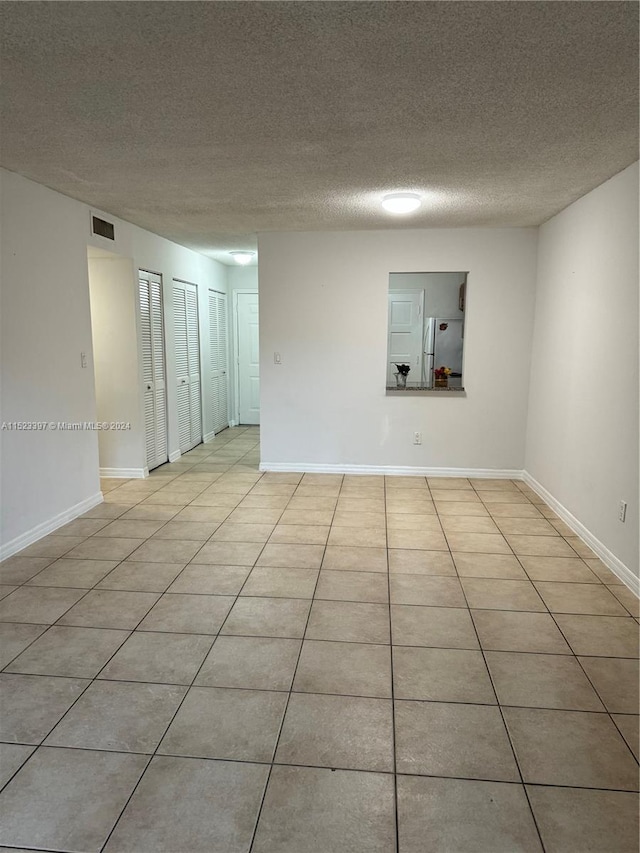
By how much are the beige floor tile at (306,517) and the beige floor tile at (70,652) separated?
1.67 metres

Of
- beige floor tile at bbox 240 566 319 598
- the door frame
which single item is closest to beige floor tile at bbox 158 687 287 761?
beige floor tile at bbox 240 566 319 598

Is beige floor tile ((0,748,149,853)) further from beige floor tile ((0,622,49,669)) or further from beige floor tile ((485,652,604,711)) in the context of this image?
beige floor tile ((485,652,604,711))

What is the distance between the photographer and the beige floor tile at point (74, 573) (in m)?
2.97

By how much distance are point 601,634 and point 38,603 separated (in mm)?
2734

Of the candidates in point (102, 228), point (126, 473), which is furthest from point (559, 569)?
point (102, 228)

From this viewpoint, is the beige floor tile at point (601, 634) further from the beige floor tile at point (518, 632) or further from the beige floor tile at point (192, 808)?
the beige floor tile at point (192, 808)

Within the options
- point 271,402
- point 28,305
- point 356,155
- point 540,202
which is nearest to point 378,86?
point 356,155

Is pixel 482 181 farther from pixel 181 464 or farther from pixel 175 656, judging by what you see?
pixel 181 464

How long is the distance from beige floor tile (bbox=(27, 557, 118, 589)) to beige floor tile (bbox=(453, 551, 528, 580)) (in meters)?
2.07

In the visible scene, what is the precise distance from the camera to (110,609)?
268 cm

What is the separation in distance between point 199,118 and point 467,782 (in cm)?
277


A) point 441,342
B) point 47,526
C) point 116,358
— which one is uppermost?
point 441,342

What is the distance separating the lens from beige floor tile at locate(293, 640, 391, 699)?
82.0 inches

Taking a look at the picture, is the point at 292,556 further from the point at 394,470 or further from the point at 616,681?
the point at 394,470
